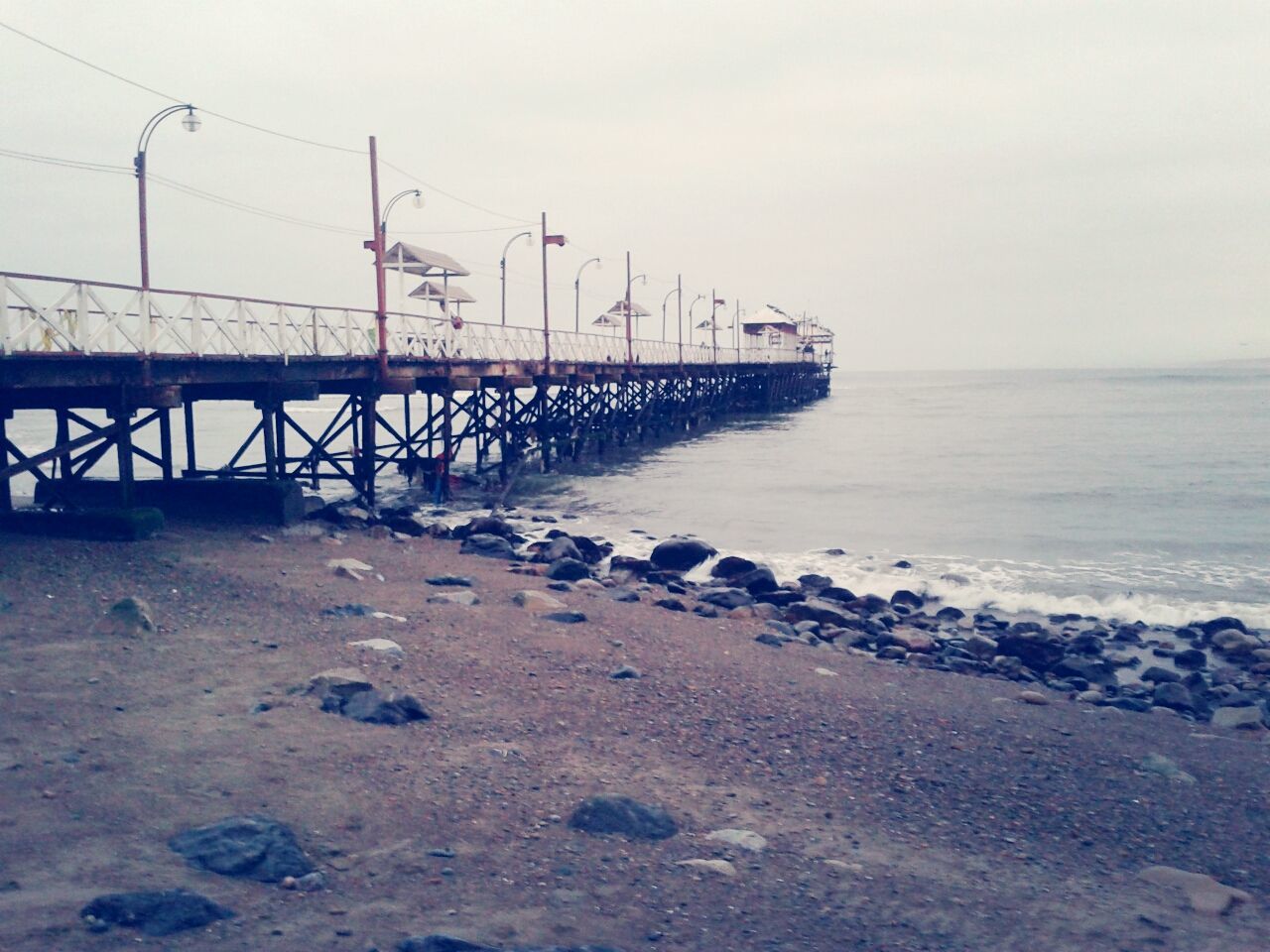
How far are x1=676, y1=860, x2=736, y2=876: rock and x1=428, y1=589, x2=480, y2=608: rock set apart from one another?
5.65 m

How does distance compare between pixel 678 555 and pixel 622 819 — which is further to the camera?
pixel 678 555

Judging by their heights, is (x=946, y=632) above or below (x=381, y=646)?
below

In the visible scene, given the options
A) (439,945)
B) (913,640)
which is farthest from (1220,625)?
(439,945)

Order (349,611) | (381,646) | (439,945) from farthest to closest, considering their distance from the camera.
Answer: (349,611) → (381,646) → (439,945)

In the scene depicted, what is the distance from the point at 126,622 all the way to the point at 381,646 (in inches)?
75.0

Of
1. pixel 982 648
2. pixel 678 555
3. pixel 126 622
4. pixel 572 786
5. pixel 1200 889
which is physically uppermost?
pixel 126 622

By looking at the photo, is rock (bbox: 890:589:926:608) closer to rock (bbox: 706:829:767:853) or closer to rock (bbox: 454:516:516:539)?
rock (bbox: 454:516:516:539)

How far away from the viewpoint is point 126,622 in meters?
7.75

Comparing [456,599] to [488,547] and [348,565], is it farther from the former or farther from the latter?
[488,547]

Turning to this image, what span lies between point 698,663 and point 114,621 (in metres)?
4.63

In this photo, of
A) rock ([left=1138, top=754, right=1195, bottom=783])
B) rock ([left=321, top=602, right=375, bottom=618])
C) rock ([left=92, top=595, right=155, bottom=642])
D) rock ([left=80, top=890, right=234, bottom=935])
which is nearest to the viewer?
rock ([left=80, top=890, right=234, bottom=935])

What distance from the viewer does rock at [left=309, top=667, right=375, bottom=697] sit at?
661 centimetres

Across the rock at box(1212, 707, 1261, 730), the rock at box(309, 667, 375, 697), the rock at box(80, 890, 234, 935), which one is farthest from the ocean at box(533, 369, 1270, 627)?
→ the rock at box(80, 890, 234, 935)

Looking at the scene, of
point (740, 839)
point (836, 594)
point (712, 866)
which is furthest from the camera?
point (836, 594)
